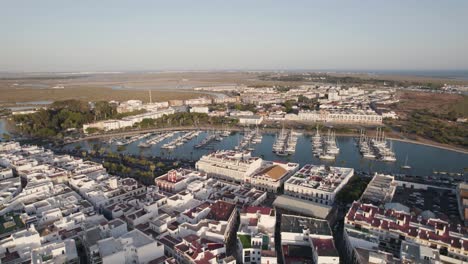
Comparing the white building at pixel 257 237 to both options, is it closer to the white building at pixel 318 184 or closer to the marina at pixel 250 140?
the white building at pixel 318 184

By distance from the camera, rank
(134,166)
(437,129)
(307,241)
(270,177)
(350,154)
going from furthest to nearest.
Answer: (437,129) → (350,154) → (134,166) → (270,177) → (307,241)

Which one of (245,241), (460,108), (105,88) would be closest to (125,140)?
(245,241)

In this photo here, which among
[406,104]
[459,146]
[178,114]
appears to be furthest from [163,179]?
[406,104]

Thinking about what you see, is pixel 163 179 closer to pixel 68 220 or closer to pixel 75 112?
pixel 68 220

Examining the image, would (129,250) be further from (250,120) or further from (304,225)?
(250,120)

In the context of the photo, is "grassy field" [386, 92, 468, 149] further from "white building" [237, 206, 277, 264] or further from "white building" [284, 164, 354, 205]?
"white building" [237, 206, 277, 264]

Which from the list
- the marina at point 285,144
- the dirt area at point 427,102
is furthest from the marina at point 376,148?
the dirt area at point 427,102
